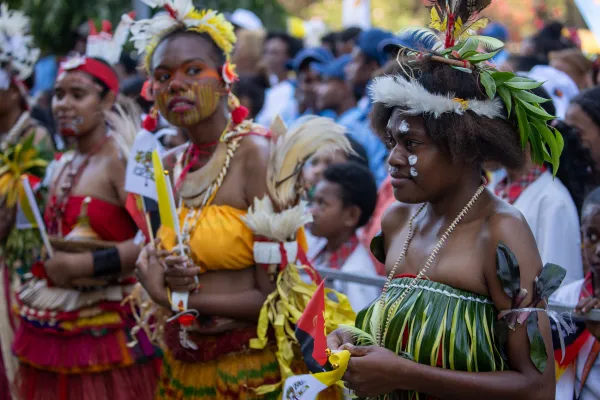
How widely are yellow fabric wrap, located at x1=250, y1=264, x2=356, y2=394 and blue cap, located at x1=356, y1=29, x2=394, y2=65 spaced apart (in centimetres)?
387

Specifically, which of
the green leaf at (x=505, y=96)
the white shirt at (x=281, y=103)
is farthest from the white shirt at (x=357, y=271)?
the white shirt at (x=281, y=103)

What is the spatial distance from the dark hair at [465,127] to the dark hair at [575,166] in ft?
6.63

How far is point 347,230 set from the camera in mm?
5180

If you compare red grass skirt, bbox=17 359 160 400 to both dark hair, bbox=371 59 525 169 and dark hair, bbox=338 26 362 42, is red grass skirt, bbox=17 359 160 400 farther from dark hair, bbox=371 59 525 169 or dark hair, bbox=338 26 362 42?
dark hair, bbox=338 26 362 42

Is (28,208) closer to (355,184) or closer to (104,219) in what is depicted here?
(104,219)

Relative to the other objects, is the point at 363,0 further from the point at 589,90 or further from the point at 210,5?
the point at 589,90

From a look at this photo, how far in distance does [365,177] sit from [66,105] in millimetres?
1945

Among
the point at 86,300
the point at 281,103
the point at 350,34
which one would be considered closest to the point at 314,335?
the point at 86,300

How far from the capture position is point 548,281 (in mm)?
2400

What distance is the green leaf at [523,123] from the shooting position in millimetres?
2525

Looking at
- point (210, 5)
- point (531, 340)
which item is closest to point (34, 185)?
point (531, 340)

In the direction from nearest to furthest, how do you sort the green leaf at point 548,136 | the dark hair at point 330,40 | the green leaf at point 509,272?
the green leaf at point 509,272, the green leaf at point 548,136, the dark hair at point 330,40

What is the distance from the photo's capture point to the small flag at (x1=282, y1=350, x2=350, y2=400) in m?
2.44

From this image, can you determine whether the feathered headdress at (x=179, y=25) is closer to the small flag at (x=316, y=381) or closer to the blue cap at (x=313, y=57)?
the small flag at (x=316, y=381)
